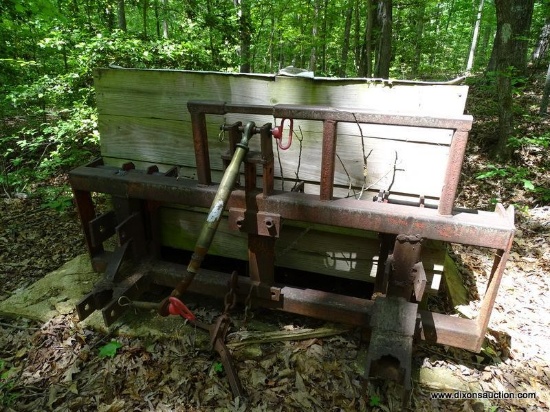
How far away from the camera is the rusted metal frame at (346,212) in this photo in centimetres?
186

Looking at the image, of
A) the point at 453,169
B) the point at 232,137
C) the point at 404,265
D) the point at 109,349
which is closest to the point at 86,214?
the point at 109,349

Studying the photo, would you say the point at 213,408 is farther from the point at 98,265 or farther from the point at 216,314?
the point at 98,265

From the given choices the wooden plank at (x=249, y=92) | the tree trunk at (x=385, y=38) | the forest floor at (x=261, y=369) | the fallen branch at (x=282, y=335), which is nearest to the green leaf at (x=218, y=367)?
the forest floor at (x=261, y=369)

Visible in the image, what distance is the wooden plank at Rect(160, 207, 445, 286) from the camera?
2.61m

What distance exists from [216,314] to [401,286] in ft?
4.60

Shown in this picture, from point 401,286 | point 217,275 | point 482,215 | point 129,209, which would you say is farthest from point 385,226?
point 129,209

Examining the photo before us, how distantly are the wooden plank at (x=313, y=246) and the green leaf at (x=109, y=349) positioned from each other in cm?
98

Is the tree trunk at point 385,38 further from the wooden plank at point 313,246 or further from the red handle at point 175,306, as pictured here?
the red handle at point 175,306

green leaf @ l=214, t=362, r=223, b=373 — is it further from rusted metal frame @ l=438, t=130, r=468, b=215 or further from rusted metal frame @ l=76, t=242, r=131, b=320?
rusted metal frame @ l=438, t=130, r=468, b=215

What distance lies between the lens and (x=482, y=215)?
198cm

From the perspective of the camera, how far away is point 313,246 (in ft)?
9.15

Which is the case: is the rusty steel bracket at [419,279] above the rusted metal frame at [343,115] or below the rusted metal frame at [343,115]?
below

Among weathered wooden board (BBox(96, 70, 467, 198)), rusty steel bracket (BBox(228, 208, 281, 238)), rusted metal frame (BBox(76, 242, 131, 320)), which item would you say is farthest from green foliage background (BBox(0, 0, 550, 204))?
rusty steel bracket (BBox(228, 208, 281, 238))

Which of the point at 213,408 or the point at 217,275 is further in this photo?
the point at 217,275
